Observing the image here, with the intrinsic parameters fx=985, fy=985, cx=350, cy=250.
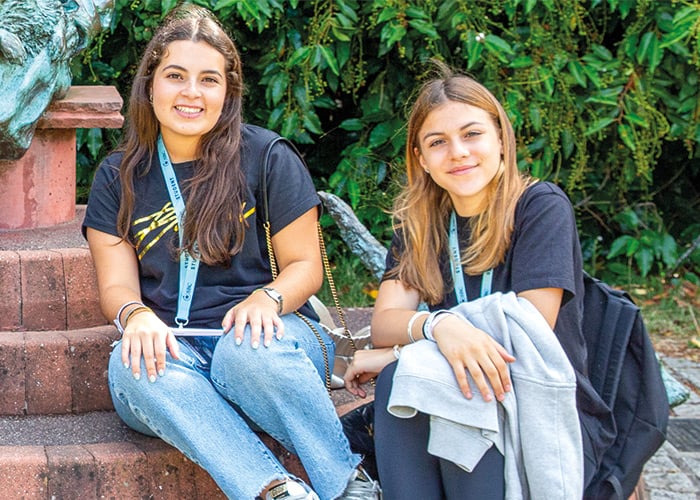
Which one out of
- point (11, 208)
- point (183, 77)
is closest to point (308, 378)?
point (183, 77)

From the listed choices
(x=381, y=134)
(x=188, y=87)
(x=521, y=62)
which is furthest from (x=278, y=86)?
(x=188, y=87)

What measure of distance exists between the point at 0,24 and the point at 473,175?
1.59 meters

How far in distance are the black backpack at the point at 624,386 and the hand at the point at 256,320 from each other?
0.78 m

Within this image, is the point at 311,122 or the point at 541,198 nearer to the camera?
the point at 541,198

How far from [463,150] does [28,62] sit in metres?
1.47

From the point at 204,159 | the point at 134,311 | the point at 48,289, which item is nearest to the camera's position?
the point at 134,311

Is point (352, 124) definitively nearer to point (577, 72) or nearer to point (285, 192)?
point (577, 72)

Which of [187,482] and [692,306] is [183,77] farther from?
[692,306]

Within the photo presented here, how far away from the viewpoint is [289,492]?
228cm

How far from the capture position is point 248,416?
8.17ft

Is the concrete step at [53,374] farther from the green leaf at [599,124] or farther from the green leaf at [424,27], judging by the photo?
the green leaf at [599,124]

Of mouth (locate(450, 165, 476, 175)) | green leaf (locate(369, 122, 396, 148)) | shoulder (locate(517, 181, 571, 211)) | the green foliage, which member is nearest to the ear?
mouth (locate(450, 165, 476, 175))

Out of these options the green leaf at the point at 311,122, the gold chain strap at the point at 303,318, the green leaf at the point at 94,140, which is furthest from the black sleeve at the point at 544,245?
the green leaf at the point at 94,140

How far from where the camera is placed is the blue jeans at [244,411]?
2.31m
